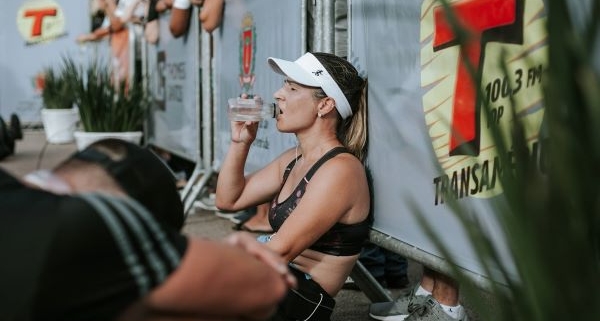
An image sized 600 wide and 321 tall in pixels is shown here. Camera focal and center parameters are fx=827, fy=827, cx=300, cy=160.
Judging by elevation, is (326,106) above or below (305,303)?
above

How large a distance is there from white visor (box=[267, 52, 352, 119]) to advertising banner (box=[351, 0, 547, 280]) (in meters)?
0.11

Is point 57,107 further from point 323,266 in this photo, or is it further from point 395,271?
point 323,266

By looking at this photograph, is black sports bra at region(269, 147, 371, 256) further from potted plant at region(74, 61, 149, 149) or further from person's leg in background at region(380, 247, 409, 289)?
potted plant at region(74, 61, 149, 149)

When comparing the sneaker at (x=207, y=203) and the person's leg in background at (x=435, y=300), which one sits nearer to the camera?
the person's leg in background at (x=435, y=300)

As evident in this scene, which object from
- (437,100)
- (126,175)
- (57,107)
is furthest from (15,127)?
(126,175)

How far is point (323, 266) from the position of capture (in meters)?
3.01

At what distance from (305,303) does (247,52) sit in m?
2.08

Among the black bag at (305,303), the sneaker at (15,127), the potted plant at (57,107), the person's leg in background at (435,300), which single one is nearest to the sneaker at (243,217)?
the person's leg in background at (435,300)

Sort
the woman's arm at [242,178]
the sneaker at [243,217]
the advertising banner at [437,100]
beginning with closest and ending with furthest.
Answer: the advertising banner at [437,100] < the woman's arm at [242,178] < the sneaker at [243,217]

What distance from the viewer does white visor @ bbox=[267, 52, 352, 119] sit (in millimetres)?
3080

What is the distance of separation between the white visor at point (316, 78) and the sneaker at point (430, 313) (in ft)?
2.57

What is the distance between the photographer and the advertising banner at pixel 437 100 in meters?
2.14

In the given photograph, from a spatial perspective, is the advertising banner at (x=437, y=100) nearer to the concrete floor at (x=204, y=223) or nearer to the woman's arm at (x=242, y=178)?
the woman's arm at (x=242, y=178)

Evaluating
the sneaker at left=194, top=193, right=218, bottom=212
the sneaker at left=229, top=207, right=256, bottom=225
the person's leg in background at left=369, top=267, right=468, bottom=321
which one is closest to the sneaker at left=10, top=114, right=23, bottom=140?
the sneaker at left=194, top=193, right=218, bottom=212
